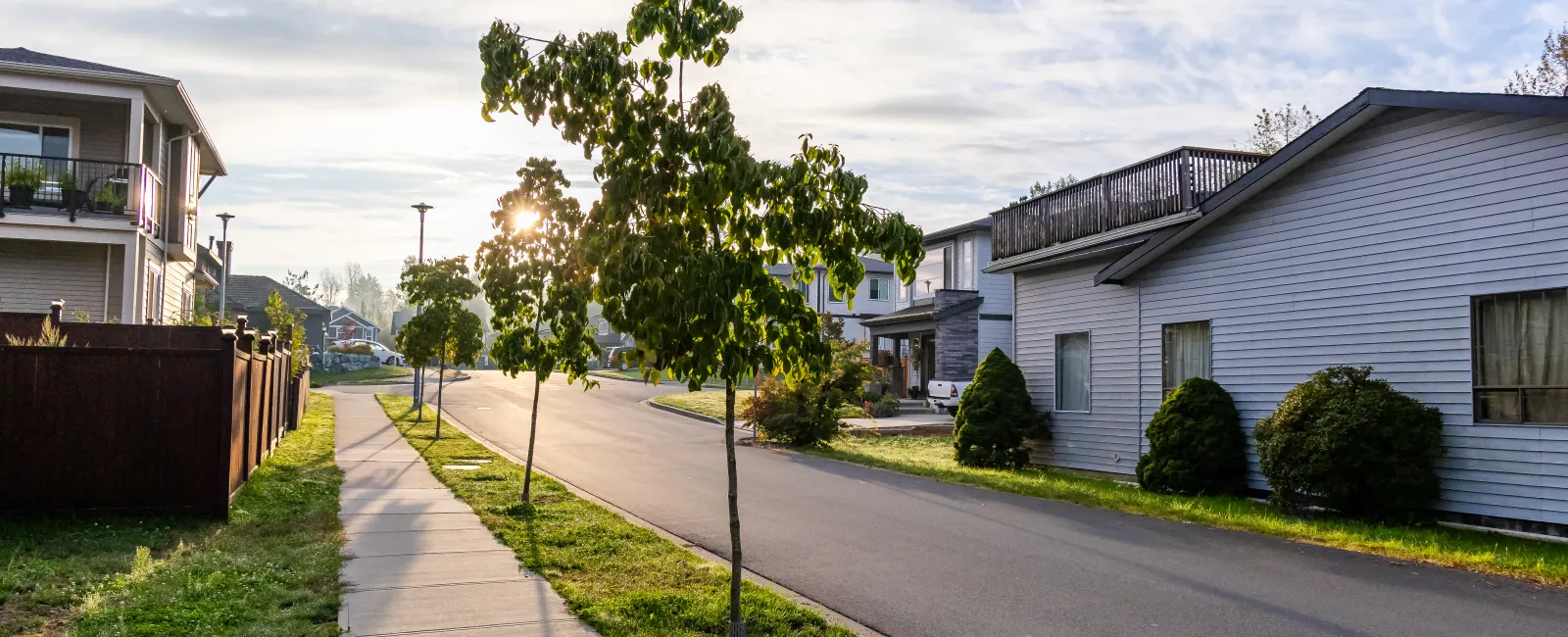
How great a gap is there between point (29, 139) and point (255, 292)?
47957 mm

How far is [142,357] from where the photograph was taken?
9844 millimetres

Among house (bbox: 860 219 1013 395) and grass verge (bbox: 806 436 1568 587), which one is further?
house (bbox: 860 219 1013 395)

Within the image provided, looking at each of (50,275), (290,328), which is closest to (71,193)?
(50,275)

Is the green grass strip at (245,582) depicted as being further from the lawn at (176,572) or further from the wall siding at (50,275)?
the wall siding at (50,275)

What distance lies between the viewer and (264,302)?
206ft

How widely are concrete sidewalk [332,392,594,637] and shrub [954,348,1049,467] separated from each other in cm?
927

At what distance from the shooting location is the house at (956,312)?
34531mm

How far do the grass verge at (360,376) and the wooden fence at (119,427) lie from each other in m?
35.6

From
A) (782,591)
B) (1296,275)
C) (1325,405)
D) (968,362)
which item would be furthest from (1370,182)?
(968,362)

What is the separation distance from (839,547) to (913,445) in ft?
44.7

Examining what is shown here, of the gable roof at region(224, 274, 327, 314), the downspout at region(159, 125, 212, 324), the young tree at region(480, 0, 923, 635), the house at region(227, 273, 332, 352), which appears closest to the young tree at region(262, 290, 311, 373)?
the downspout at region(159, 125, 212, 324)

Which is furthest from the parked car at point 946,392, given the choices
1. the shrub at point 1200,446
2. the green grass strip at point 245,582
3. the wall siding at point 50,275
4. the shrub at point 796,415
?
the green grass strip at point 245,582

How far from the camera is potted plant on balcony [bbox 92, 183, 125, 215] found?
62.4 ft

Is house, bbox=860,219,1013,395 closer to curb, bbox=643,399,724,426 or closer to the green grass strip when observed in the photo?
curb, bbox=643,399,724,426
